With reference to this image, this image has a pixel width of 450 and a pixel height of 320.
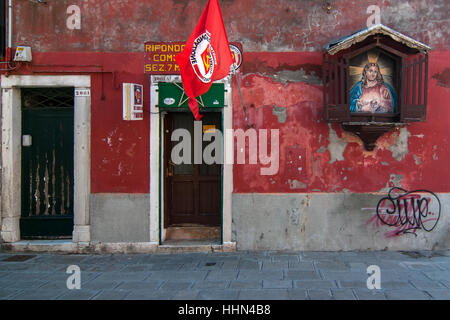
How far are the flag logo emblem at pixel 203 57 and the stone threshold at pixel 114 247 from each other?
307 cm

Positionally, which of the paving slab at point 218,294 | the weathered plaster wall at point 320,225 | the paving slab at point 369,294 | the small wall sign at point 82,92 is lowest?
the paving slab at point 218,294

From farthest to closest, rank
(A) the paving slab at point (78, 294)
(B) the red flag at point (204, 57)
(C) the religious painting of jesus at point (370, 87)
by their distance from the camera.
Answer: (C) the religious painting of jesus at point (370, 87) → (B) the red flag at point (204, 57) → (A) the paving slab at point (78, 294)

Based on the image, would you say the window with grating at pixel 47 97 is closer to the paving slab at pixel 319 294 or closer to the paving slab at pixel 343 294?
the paving slab at pixel 319 294

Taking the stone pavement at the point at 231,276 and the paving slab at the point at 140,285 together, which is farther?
the paving slab at the point at 140,285

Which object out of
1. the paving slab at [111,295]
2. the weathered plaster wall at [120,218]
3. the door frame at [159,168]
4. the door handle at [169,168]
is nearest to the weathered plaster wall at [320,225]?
the door frame at [159,168]

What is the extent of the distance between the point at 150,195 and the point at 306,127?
10.3 feet

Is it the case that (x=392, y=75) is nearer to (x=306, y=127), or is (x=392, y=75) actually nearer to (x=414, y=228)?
(x=306, y=127)

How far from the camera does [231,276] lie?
641 centimetres

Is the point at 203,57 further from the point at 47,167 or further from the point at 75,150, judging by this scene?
the point at 47,167

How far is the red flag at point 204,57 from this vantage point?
659 centimetres

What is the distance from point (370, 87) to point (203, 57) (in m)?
3.08

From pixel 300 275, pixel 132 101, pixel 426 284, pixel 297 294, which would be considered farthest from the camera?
pixel 132 101

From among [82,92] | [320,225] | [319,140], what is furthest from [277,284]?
[82,92]

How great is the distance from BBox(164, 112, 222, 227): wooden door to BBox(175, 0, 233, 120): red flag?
180cm
